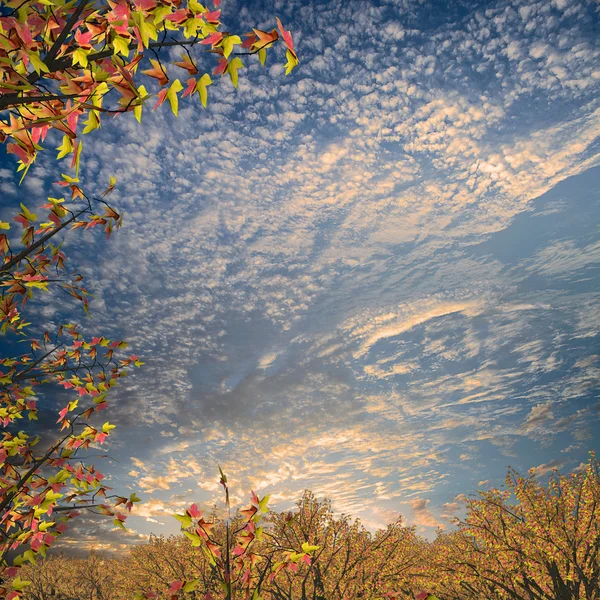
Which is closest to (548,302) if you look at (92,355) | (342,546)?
(342,546)

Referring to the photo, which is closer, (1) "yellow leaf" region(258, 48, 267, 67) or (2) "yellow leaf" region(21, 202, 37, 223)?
(1) "yellow leaf" region(258, 48, 267, 67)

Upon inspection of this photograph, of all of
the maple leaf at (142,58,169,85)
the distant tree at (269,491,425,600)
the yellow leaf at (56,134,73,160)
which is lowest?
the distant tree at (269,491,425,600)

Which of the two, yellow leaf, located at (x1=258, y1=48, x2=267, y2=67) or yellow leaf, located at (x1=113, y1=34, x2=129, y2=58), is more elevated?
yellow leaf, located at (x1=258, y1=48, x2=267, y2=67)

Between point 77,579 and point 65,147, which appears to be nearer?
point 65,147

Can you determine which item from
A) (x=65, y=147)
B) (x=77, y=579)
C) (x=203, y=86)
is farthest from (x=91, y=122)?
(x=77, y=579)

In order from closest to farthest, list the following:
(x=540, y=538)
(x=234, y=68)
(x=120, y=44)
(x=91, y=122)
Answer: (x=120, y=44) < (x=91, y=122) < (x=234, y=68) < (x=540, y=538)

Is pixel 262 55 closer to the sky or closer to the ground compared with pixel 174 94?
A: closer to the sky

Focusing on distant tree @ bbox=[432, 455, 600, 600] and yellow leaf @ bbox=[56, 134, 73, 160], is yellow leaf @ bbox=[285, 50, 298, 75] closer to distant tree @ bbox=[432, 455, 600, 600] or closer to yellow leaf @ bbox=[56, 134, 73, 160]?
yellow leaf @ bbox=[56, 134, 73, 160]

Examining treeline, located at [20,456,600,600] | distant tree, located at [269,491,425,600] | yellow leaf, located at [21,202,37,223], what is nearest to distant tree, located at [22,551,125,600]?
treeline, located at [20,456,600,600]

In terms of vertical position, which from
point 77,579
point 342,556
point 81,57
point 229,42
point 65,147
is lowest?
point 77,579

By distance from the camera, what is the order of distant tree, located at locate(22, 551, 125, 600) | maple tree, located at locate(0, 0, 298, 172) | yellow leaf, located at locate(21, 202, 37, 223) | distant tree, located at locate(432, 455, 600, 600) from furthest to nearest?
distant tree, located at locate(22, 551, 125, 600) → distant tree, located at locate(432, 455, 600, 600) → yellow leaf, located at locate(21, 202, 37, 223) → maple tree, located at locate(0, 0, 298, 172)

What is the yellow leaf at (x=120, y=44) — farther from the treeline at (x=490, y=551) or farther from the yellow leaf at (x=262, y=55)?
the treeline at (x=490, y=551)

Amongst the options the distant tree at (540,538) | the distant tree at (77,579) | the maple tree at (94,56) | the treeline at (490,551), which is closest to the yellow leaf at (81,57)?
the maple tree at (94,56)

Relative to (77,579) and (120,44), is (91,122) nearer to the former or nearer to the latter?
(120,44)
